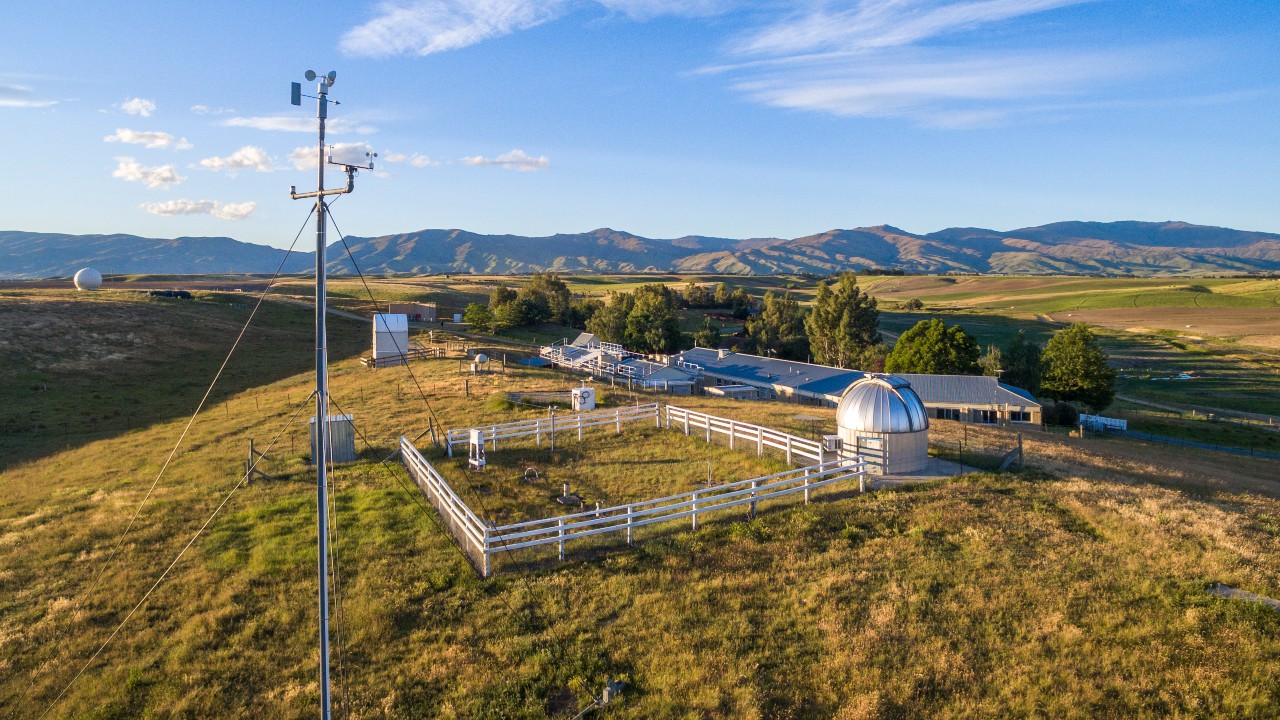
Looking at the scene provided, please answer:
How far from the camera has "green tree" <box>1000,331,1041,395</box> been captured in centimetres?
6397

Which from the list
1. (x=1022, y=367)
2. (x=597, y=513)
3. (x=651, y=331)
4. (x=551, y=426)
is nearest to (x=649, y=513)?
(x=597, y=513)

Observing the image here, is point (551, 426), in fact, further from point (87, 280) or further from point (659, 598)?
point (87, 280)

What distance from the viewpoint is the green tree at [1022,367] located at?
2518 inches

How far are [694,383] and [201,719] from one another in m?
45.9

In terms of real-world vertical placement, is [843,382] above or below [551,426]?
below

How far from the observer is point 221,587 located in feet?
48.8

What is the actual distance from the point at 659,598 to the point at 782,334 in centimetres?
7542

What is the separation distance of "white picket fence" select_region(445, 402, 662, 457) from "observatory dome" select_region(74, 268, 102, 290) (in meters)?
108

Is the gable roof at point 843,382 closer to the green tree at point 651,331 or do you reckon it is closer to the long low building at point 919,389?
the long low building at point 919,389

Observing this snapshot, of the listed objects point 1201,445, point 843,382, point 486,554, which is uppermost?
point 843,382

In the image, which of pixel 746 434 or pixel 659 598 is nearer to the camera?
pixel 659 598

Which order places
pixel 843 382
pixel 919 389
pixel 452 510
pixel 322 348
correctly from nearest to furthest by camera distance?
pixel 322 348 < pixel 452 510 < pixel 919 389 < pixel 843 382

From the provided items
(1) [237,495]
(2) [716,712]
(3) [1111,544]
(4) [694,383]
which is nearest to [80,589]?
(1) [237,495]

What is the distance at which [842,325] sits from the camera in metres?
76.1
